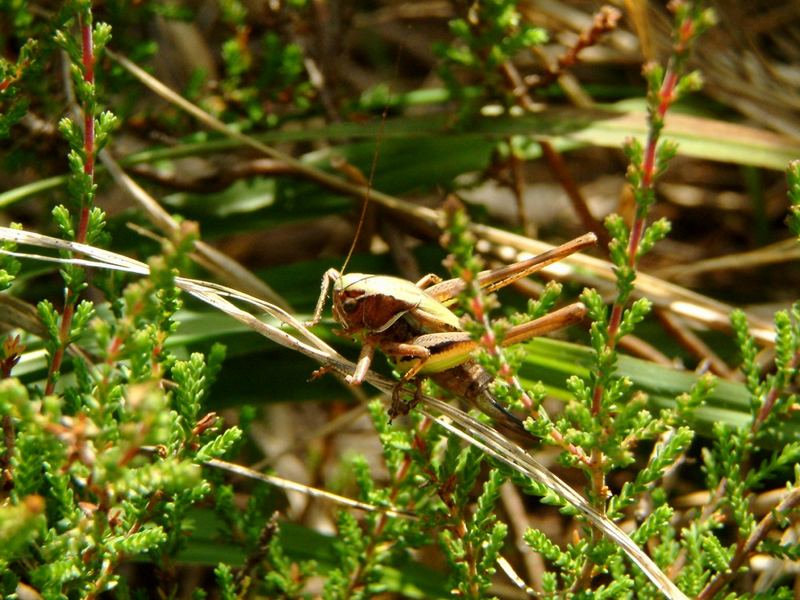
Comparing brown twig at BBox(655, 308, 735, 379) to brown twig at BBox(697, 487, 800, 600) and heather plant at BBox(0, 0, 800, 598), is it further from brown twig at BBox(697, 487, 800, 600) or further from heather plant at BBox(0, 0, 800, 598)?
brown twig at BBox(697, 487, 800, 600)

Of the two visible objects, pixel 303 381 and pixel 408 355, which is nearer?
pixel 408 355

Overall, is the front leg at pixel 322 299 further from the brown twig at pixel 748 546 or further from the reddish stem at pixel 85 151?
the brown twig at pixel 748 546

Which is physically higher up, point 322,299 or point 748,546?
point 322,299

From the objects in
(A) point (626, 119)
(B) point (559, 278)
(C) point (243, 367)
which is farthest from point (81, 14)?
(A) point (626, 119)

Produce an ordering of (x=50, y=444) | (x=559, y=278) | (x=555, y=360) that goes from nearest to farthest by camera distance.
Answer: (x=50, y=444)
(x=555, y=360)
(x=559, y=278)

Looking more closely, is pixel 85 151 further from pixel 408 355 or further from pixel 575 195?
pixel 575 195

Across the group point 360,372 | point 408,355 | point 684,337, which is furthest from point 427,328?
point 684,337

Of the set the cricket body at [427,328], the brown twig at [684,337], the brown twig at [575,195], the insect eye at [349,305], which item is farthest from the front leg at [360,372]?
the brown twig at [575,195]

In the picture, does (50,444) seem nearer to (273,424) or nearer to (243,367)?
(243,367)
